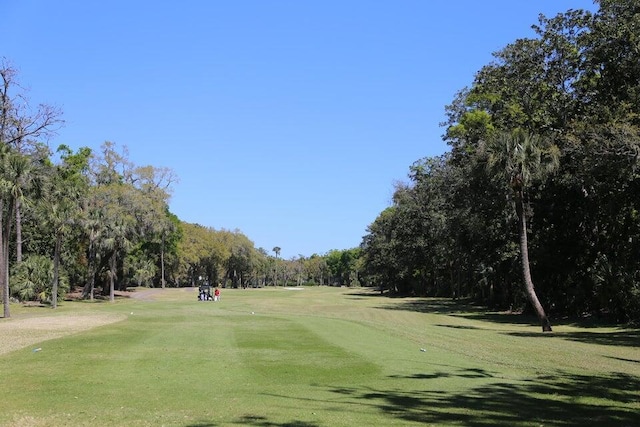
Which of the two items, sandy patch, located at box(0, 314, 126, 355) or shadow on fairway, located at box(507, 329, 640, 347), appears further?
shadow on fairway, located at box(507, 329, 640, 347)

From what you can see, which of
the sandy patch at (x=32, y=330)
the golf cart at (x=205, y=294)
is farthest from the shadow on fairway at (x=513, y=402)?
the golf cart at (x=205, y=294)

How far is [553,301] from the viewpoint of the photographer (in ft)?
129

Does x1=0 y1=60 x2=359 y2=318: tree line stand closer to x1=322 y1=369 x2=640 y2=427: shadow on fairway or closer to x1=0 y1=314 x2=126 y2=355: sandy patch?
x1=0 y1=314 x2=126 y2=355: sandy patch

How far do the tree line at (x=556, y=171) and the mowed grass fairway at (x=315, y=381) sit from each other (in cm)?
907

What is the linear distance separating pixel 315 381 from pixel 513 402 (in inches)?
168

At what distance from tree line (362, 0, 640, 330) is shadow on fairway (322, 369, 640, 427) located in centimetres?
1539

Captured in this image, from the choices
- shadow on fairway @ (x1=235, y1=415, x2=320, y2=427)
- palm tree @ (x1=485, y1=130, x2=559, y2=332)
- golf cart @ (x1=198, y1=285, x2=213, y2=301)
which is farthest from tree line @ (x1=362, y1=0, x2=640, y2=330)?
golf cart @ (x1=198, y1=285, x2=213, y2=301)

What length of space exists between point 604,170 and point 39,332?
85.4 feet

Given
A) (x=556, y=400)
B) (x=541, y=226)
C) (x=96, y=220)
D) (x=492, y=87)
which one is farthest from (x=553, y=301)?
(x=96, y=220)

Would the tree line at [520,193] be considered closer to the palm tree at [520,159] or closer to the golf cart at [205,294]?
the palm tree at [520,159]

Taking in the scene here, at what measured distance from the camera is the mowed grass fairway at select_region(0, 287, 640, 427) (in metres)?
8.84

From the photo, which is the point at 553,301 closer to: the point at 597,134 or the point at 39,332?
the point at 597,134

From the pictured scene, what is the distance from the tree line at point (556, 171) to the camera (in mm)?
27562

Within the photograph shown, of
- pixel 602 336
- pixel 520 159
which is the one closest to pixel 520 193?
pixel 520 159
